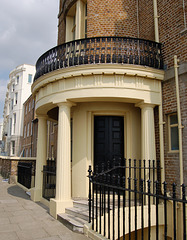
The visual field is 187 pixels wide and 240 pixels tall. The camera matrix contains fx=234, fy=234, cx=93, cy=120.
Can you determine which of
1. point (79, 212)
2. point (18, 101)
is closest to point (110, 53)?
point (79, 212)

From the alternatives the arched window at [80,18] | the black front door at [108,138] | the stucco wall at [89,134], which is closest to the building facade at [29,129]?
the arched window at [80,18]

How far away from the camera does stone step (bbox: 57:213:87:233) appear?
556 cm

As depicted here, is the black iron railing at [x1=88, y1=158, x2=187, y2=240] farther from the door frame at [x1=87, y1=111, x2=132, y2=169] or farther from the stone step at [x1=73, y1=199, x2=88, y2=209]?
the door frame at [x1=87, y1=111, x2=132, y2=169]

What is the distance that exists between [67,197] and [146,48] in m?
5.07

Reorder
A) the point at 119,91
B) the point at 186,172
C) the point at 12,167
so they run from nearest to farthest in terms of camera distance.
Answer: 1. the point at 186,172
2. the point at 119,91
3. the point at 12,167

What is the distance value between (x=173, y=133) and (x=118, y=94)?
2007 mm

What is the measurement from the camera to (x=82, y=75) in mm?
6898

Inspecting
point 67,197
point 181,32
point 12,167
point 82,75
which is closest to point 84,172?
point 67,197

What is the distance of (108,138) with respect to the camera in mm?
8047

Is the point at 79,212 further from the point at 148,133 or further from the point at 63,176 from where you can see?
the point at 148,133

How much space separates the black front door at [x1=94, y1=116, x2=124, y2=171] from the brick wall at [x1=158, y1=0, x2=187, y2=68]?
2.55 m

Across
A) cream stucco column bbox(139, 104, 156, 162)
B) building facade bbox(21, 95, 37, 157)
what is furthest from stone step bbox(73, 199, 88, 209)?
building facade bbox(21, 95, 37, 157)

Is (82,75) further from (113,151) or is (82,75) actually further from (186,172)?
(186,172)

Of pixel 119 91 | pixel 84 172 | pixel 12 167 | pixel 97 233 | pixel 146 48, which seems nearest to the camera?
pixel 97 233
